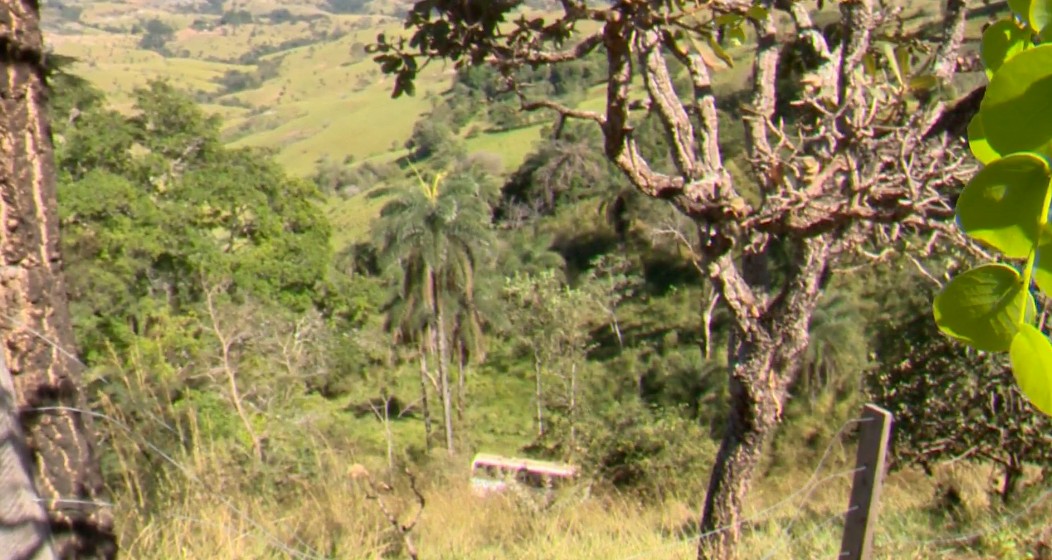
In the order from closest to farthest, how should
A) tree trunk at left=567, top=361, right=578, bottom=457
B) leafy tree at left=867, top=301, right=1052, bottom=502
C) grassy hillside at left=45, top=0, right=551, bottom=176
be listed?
leafy tree at left=867, top=301, right=1052, bottom=502 → tree trunk at left=567, top=361, right=578, bottom=457 → grassy hillside at left=45, top=0, right=551, bottom=176

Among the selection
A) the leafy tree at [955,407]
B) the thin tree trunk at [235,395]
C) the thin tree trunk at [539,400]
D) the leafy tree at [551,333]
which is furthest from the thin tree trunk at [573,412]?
the leafy tree at [955,407]

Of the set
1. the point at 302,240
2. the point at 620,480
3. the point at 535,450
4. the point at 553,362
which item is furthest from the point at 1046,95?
the point at 553,362

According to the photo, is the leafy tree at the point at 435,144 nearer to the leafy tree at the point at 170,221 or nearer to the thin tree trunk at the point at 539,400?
the thin tree trunk at the point at 539,400

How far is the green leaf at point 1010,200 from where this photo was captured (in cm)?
40

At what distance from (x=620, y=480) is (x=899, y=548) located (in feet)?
29.3

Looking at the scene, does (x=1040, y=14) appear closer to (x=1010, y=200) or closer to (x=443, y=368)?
(x=1010, y=200)

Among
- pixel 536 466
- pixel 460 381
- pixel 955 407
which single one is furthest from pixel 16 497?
pixel 460 381

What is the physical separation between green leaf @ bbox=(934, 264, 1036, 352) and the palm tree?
24137mm

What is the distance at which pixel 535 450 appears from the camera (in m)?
24.3

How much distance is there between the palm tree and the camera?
24609mm

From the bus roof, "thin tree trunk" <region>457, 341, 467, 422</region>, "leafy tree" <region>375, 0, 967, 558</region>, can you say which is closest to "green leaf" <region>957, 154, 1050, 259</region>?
"leafy tree" <region>375, 0, 967, 558</region>

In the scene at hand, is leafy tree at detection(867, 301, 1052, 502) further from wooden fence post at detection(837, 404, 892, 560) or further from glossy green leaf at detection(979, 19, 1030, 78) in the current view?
glossy green leaf at detection(979, 19, 1030, 78)

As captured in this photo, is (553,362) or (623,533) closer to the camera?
(623,533)

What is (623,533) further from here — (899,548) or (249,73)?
(249,73)
